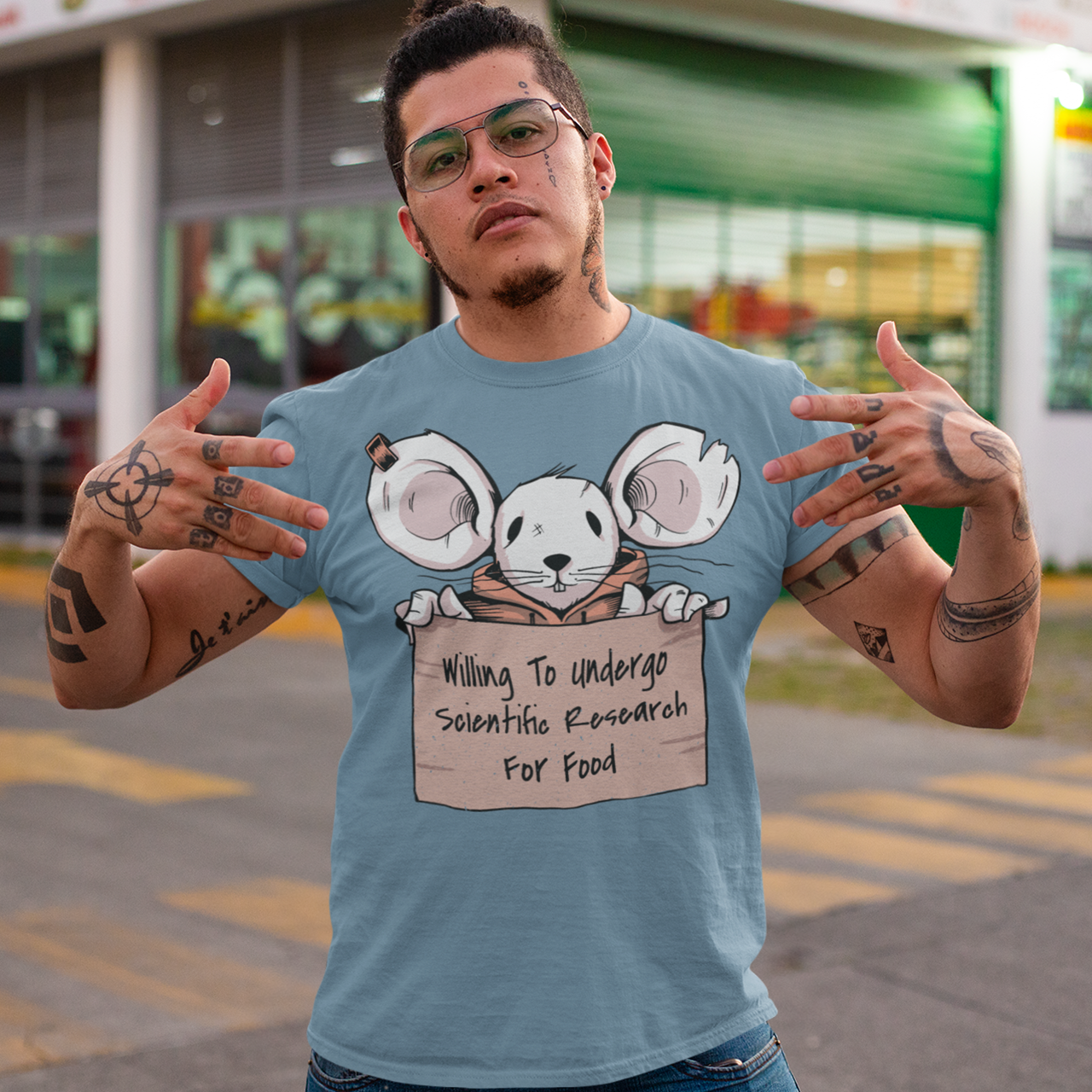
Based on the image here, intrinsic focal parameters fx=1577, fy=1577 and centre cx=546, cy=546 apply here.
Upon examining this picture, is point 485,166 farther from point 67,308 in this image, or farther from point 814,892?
point 67,308

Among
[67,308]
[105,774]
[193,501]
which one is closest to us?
[193,501]

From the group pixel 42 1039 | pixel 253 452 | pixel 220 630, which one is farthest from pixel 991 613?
pixel 42 1039

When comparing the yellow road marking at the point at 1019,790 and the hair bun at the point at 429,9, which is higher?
the hair bun at the point at 429,9

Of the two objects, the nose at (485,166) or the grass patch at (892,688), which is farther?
the grass patch at (892,688)

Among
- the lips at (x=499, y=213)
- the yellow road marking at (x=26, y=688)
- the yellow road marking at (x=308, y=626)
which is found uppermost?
the lips at (x=499, y=213)

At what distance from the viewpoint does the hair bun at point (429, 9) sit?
234 cm

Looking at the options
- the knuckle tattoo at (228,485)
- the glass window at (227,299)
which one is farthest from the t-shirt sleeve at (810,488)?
the glass window at (227,299)

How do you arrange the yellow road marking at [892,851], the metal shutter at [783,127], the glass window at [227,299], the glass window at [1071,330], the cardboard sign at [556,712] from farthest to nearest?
the glass window at [1071,330]
the glass window at [227,299]
the metal shutter at [783,127]
the yellow road marking at [892,851]
the cardboard sign at [556,712]

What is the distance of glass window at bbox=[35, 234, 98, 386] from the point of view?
63.9ft

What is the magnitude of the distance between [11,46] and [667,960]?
63.3ft

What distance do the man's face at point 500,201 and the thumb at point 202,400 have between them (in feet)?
1.13

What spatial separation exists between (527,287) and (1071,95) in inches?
707

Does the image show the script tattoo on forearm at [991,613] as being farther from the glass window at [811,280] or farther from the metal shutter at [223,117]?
the metal shutter at [223,117]

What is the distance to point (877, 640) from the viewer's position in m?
2.16
